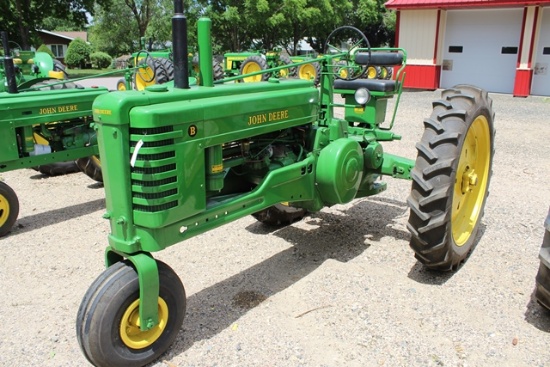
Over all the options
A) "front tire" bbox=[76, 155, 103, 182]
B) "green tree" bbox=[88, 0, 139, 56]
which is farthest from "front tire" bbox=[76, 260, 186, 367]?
"green tree" bbox=[88, 0, 139, 56]

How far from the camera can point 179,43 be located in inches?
110

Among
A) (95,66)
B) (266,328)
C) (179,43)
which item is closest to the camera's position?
(179,43)

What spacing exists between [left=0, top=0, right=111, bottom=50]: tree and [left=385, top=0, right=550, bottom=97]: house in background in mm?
16972

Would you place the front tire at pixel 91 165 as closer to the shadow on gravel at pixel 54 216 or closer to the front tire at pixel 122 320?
the shadow on gravel at pixel 54 216

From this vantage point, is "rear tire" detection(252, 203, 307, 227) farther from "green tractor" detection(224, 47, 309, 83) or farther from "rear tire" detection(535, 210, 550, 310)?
"green tractor" detection(224, 47, 309, 83)

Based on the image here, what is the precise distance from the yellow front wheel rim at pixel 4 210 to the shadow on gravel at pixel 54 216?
0.17 meters

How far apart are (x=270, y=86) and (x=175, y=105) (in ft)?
3.13

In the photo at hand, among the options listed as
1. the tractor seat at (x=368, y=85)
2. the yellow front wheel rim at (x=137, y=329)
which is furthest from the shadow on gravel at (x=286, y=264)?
the tractor seat at (x=368, y=85)

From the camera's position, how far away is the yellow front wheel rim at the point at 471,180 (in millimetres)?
3924

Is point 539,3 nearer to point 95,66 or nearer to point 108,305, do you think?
point 108,305

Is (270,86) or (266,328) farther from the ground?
(270,86)

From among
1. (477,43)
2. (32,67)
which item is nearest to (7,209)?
(32,67)

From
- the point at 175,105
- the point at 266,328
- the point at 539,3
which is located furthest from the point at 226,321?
the point at 539,3

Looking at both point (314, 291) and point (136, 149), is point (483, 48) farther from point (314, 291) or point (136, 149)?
point (136, 149)
